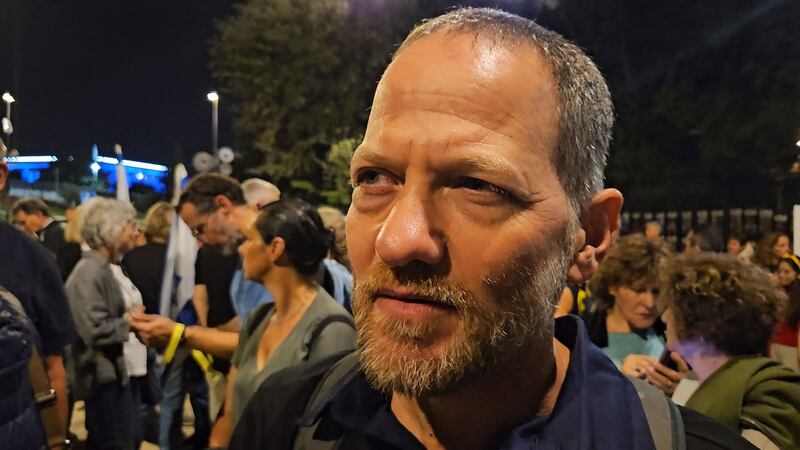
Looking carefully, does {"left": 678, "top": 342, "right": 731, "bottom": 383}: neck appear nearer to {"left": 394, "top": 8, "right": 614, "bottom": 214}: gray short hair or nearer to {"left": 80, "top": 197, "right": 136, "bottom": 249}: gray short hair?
{"left": 394, "top": 8, "right": 614, "bottom": 214}: gray short hair

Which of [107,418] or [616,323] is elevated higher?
[616,323]

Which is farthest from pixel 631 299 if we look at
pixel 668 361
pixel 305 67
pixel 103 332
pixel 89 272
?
pixel 305 67

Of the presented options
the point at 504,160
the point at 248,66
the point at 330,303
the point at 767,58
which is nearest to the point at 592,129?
the point at 504,160

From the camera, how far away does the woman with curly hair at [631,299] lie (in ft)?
13.1

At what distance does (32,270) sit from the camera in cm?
287

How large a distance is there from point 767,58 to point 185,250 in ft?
56.1

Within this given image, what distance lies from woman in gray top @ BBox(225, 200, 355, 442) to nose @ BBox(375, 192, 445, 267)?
1786 mm

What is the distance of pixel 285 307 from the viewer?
10.9 ft

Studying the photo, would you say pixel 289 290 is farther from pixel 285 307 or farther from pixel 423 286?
pixel 423 286

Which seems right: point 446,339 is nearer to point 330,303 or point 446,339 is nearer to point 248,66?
point 330,303

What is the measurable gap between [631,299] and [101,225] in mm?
3817

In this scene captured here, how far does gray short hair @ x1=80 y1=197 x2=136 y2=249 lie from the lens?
5.21 m

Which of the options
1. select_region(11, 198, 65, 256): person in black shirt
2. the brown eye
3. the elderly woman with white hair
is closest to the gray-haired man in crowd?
the brown eye

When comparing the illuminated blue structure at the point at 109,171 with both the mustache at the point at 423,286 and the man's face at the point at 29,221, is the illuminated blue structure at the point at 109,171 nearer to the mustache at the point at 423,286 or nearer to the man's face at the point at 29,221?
the man's face at the point at 29,221
